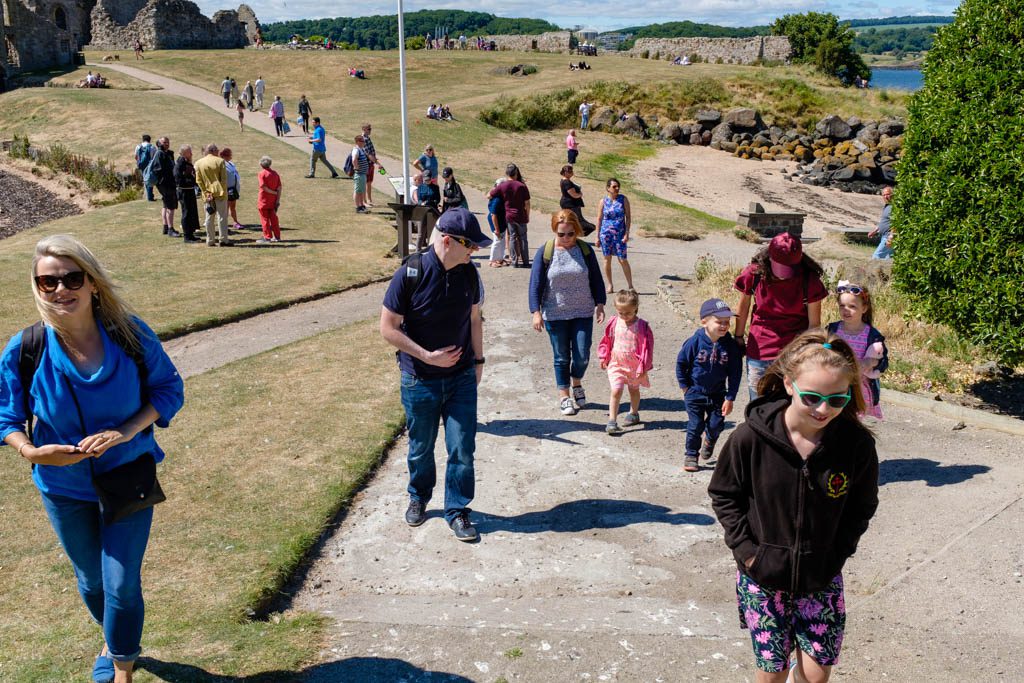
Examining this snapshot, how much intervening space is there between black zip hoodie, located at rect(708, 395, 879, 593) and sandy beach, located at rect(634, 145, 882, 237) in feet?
71.7

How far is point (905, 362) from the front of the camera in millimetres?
10367

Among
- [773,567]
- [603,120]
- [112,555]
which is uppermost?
[603,120]

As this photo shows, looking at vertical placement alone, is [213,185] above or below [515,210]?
above

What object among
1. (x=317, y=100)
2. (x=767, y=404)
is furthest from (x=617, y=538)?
(x=317, y=100)

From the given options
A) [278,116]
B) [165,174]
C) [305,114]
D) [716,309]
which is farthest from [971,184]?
[305,114]

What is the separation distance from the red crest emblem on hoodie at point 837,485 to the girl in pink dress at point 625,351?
173 inches

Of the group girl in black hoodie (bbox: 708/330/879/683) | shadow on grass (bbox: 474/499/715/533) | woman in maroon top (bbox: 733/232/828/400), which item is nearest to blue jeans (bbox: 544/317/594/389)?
woman in maroon top (bbox: 733/232/828/400)

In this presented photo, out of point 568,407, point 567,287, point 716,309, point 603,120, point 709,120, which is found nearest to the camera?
point 716,309

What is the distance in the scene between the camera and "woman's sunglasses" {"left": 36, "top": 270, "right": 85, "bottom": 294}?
3.79 meters

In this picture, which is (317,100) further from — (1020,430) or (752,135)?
(1020,430)

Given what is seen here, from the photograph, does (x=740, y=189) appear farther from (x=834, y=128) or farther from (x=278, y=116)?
(x=278, y=116)

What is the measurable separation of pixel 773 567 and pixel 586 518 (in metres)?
2.90

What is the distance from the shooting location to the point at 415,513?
6.33 metres

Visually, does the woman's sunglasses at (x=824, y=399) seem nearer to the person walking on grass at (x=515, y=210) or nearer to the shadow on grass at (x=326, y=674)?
the shadow on grass at (x=326, y=674)
